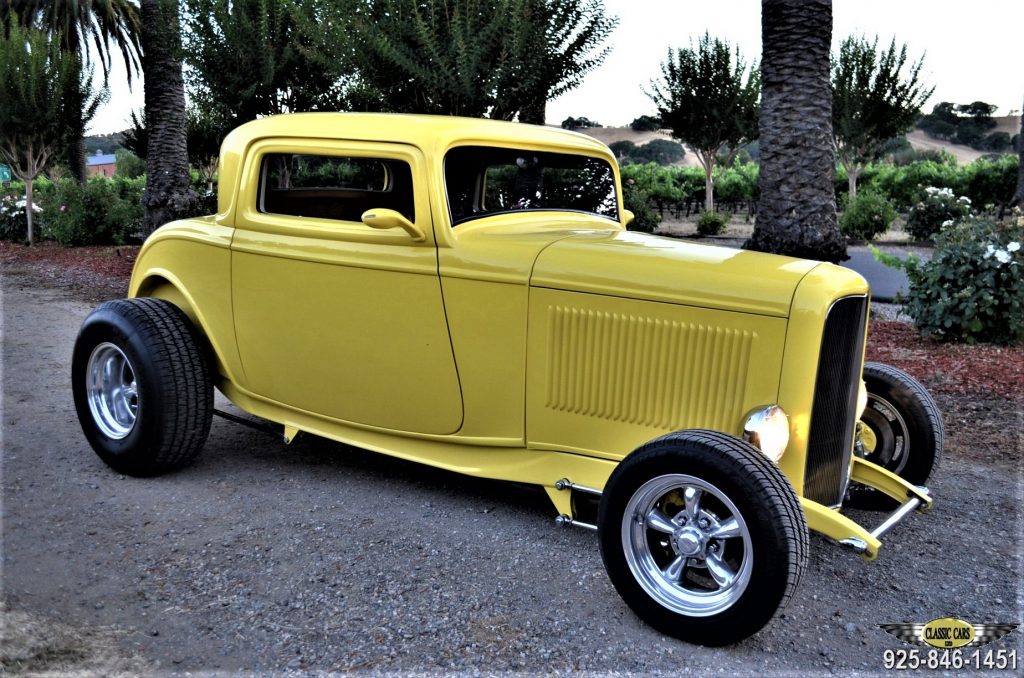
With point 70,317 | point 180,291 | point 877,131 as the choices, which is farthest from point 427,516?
point 877,131

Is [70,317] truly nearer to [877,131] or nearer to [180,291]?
[180,291]

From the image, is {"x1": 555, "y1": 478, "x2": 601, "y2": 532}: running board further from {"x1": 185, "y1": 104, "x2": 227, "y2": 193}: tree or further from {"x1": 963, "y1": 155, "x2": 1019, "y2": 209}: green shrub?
{"x1": 185, "y1": 104, "x2": 227, "y2": 193}: tree

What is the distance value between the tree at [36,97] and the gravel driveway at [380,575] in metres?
13.6

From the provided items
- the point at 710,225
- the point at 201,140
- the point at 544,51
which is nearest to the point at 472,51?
the point at 544,51

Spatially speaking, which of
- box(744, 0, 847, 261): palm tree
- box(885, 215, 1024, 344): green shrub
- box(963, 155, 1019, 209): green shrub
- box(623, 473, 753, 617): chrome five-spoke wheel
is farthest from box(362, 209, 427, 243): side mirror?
box(963, 155, 1019, 209): green shrub

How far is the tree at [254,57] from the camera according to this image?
13.8 meters

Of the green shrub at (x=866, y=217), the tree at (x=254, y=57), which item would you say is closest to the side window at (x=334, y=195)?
the tree at (x=254, y=57)

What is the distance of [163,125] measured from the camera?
44.0 ft

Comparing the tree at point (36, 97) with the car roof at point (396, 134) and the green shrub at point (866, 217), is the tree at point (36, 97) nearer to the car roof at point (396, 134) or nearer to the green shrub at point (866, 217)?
the car roof at point (396, 134)

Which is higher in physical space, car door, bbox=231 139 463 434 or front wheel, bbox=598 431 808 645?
car door, bbox=231 139 463 434

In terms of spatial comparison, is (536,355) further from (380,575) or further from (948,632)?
(948,632)

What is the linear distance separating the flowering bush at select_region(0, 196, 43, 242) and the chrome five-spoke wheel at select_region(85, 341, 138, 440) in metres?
15.6

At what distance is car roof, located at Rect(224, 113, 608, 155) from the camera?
380 centimetres

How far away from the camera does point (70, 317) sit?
913 centimetres
